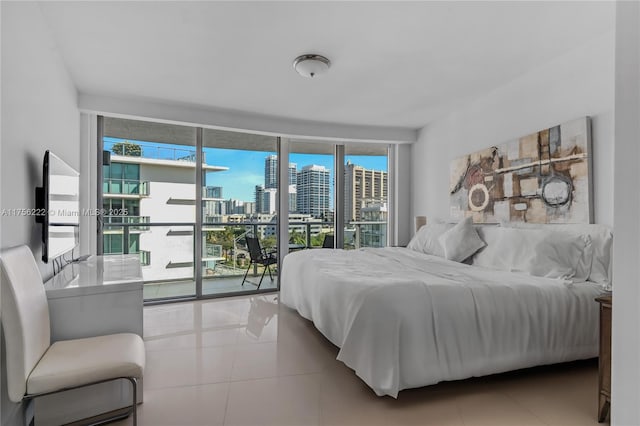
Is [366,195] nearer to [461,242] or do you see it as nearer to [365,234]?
[365,234]

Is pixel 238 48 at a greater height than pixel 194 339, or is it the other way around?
pixel 238 48

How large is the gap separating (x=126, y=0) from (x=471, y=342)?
304 cm

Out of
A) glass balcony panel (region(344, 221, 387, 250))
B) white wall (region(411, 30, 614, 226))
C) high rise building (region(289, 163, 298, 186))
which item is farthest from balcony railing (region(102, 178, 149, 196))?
white wall (region(411, 30, 614, 226))

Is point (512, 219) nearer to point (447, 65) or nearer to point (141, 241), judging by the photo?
point (447, 65)

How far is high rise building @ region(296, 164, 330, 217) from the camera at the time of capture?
5.10 meters

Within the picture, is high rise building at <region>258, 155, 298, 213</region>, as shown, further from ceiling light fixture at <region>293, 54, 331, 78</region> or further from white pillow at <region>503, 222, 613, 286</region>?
white pillow at <region>503, 222, 613, 286</region>

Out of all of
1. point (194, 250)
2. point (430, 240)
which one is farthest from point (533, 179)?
point (194, 250)

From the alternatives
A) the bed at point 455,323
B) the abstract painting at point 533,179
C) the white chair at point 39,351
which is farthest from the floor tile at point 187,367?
the abstract painting at point 533,179

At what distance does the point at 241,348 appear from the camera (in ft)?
8.97

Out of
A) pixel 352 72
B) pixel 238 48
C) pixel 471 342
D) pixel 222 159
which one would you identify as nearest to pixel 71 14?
pixel 238 48

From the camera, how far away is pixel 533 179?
3002mm

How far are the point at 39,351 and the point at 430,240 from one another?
11.6ft

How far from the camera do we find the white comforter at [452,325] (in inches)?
75.0

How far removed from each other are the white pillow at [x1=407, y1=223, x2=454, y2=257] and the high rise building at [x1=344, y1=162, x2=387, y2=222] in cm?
138
